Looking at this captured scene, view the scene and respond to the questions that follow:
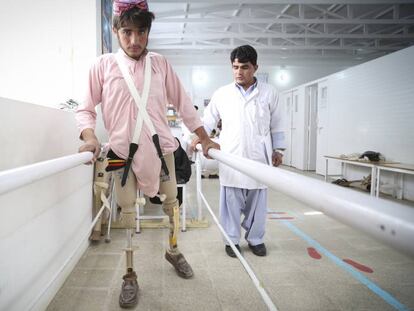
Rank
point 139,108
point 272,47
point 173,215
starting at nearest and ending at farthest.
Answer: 1. point 139,108
2. point 173,215
3. point 272,47

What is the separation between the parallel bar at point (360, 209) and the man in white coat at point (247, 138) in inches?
61.3

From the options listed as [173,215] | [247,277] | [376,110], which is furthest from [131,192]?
[376,110]

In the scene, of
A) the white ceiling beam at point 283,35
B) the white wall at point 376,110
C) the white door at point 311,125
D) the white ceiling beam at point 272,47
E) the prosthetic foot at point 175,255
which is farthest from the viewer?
the white ceiling beam at point 272,47

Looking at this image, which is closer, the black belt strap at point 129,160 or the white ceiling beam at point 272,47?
the black belt strap at point 129,160

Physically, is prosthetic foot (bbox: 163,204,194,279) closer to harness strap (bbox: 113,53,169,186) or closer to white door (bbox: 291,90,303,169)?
harness strap (bbox: 113,53,169,186)

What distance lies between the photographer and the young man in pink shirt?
136 centimetres

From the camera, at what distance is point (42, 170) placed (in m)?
0.85

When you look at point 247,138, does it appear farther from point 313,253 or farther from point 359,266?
point 359,266

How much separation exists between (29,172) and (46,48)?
242 centimetres

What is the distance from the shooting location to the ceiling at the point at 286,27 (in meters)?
6.80

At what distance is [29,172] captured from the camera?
0.77 metres

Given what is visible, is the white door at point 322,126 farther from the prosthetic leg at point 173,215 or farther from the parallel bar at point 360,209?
the parallel bar at point 360,209

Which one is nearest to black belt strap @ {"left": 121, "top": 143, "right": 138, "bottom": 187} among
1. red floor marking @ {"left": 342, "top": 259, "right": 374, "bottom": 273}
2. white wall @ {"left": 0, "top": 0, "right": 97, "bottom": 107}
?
white wall @ {"left": 0, "top": 0, "right": 97, "bottom": 107}

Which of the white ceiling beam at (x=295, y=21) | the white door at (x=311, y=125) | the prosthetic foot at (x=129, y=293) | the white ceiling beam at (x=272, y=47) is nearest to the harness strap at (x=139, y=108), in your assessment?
the prosthetic foot at (x=129, y=293)
